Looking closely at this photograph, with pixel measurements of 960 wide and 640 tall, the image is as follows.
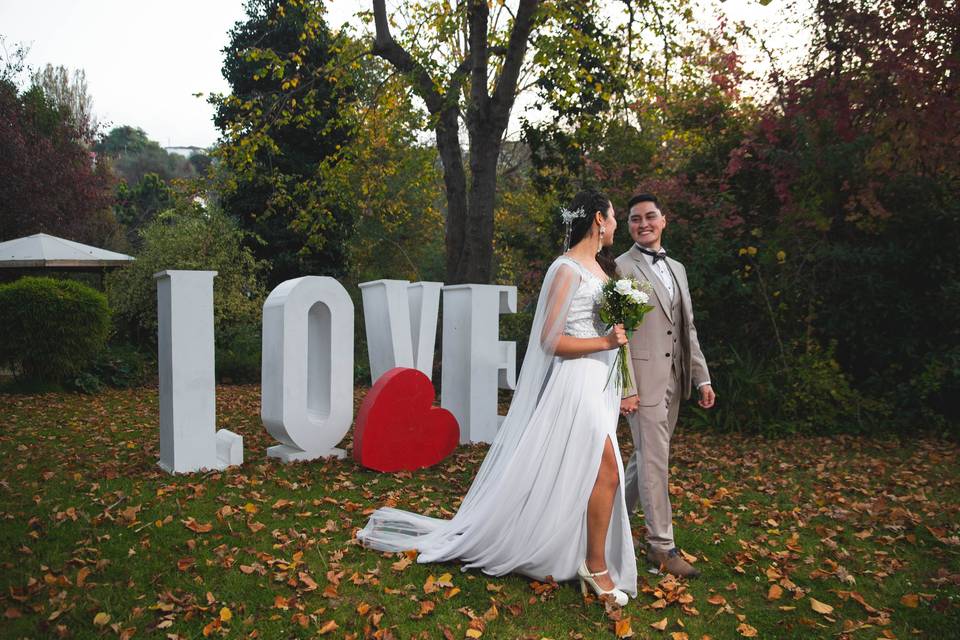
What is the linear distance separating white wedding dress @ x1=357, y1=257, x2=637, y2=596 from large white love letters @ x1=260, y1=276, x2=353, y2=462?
10.7ft

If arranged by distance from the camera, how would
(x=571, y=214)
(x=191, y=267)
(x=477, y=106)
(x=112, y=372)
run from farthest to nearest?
(x=191, y=267) → (x=112, y=372) → (x=477, y=106) → (x=571, y=214)

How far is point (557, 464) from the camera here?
12.6 ft

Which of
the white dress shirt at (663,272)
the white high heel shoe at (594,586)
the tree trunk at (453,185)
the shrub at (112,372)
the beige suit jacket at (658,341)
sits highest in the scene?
the tree trunk at (453,185)

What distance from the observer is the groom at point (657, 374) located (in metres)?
4.29

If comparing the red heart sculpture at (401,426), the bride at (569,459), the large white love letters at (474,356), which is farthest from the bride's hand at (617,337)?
the large white love letters at (474,356)

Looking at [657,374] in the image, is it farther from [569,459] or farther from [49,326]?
[49,326]

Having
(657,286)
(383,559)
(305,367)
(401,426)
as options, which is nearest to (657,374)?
(657,286)

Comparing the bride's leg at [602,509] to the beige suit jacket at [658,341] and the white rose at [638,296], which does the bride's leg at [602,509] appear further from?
the white rose at [638,296]

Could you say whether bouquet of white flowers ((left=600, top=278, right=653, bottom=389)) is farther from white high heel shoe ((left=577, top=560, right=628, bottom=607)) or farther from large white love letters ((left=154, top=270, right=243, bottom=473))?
large white love letters ((left=154, top=270, right=243, bottom=473))

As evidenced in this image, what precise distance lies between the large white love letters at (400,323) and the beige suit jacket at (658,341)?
130 inches

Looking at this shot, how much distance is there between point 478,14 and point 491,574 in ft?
30.5

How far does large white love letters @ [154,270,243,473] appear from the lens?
6297mm

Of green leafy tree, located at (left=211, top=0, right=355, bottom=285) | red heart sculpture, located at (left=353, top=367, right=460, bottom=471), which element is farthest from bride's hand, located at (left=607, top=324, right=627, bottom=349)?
green leafy tree, located at (left=211, top=0, right=355, bottom=285)

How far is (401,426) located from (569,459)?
335 centimetres
